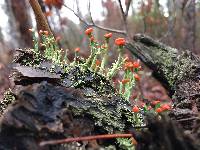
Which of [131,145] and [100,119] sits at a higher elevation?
[100,119]

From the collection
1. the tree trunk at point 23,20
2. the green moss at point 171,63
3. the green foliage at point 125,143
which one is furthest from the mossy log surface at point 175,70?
the tree trunk at point 23,20

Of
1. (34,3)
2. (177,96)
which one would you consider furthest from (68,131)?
(34,3)

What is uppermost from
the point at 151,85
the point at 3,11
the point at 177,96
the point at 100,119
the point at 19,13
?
the point at 3,11

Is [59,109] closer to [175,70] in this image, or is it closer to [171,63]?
[175,70]

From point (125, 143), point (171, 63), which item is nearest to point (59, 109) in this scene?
point (125, 143)

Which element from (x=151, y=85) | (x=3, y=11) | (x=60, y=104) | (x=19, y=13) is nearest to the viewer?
(x=60, y=104)

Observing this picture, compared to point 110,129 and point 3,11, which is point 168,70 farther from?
point 3,11

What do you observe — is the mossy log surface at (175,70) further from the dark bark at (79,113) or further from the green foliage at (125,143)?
the green foliage at (125,143)

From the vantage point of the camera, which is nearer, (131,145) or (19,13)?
(131,145)
